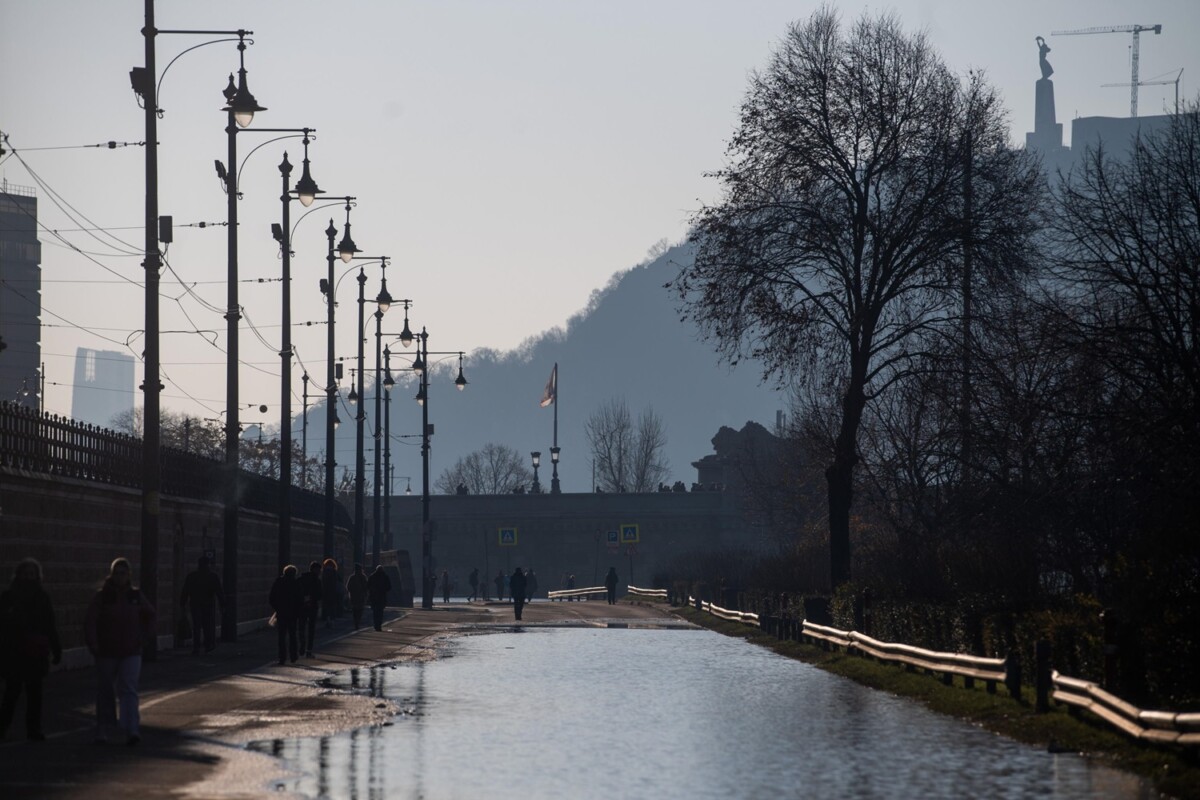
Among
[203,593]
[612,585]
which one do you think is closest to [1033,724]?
[203,593]

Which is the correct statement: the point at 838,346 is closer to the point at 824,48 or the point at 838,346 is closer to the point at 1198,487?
the point at 824,48

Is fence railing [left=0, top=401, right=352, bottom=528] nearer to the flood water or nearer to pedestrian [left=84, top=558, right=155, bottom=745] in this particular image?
the flood water

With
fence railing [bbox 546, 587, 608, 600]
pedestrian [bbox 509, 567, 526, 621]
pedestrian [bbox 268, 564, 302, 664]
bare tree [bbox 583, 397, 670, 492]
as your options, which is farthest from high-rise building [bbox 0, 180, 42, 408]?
pedestrian [bbox 268, 564, 302, 664]

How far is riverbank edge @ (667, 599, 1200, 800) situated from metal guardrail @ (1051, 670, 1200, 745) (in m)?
0.15

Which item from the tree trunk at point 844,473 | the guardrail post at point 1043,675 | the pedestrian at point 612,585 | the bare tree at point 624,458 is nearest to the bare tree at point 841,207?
the tree trunk at point 844,473

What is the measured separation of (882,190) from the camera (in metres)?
41.0

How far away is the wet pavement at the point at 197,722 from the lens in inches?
528

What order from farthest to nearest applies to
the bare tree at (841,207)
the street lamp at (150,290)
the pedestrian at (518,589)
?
the pedestrian at (518,589)
the bare tree at (841,207)
the street lamp at (150,290)

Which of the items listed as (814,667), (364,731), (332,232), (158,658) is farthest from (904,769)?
(332,232)

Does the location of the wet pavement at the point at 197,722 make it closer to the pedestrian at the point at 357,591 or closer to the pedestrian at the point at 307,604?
the pedestrian at the point at 307,604

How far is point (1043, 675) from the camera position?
18.9m

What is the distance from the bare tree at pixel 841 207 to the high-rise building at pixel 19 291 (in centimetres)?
12888

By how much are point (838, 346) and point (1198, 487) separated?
18.3 m

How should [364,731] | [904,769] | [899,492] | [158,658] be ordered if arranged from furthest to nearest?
[899,492] → [158,658] → [364,731] → [904,769]
